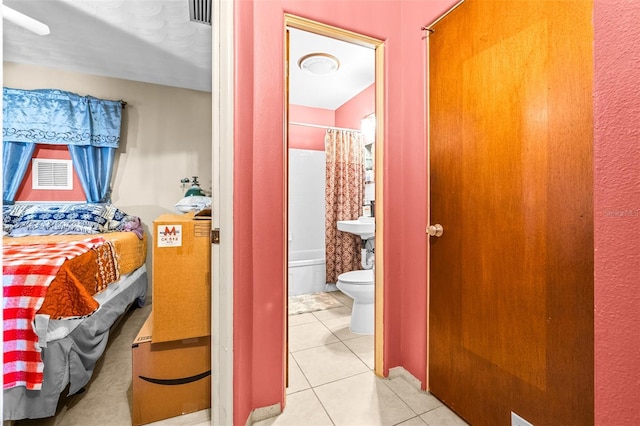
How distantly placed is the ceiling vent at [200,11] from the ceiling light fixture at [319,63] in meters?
0.93

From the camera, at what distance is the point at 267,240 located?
1467mm

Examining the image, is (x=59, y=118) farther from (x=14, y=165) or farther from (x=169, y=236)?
(x=169, y=236)

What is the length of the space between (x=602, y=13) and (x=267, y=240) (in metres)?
1.32

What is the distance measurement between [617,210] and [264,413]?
1.59 m

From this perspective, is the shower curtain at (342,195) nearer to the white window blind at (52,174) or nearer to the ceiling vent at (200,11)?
the ceiling vent at (200,11)

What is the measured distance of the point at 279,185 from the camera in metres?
1.50

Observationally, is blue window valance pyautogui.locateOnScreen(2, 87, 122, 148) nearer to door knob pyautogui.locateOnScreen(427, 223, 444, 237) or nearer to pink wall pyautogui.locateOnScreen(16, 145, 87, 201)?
pink wall pyautogui.locateOnScreen(16, 145, 87, 201)

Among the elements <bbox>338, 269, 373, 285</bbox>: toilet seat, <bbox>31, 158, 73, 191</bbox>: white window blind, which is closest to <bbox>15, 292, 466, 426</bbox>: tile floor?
<bbox>338, 269, 373, 285</bbox>: toilet seat

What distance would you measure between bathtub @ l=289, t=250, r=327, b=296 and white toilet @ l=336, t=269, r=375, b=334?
99 cm

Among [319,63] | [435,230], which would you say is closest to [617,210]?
[435,230]

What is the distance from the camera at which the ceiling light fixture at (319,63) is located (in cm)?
275

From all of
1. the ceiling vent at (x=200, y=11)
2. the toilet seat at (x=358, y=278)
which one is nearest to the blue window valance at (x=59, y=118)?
the ceiling vent at (x=200, y=11)

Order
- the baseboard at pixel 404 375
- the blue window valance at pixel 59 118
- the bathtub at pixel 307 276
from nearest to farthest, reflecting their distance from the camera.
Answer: the baseboard at pixel 404 375, the blue window valance at pixel 59 118, the bathtub at pixel 307 276

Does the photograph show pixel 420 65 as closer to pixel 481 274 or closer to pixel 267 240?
pixel 481 274
